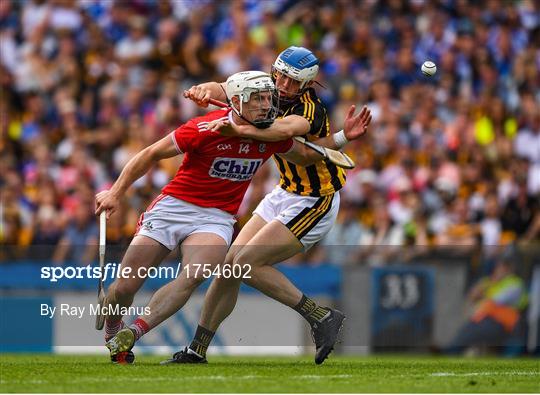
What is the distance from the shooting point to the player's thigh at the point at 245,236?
11.1 meters

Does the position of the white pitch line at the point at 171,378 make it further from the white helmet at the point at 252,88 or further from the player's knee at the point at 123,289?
the white helmet at the point at 252,88

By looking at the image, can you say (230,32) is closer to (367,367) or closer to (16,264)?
(16,264)

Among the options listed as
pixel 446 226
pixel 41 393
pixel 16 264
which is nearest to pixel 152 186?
pixel 16 264

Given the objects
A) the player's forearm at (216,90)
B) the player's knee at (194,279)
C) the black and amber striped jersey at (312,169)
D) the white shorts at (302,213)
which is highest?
the player's forearm at (216,90)

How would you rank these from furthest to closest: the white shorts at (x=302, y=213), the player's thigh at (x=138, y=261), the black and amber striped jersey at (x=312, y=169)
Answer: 1. the white shorts at (x=302, y=213)
2. the black and amber striped jersey at (x=312, y=169)
3. the player's thigh at (x=138, y=261)

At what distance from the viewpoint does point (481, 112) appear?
725 inches

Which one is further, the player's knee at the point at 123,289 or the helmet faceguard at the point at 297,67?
the helmet faceguard at the point at 297,67

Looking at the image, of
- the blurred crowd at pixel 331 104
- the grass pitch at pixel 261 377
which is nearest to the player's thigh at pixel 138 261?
the grass pitch at pixel 261 377

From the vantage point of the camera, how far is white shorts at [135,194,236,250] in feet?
35.4

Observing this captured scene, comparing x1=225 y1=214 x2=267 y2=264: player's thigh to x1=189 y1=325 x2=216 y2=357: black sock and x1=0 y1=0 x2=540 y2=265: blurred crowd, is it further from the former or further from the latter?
x1=0 y1=0 x2=540 y2=265: blurred crowd

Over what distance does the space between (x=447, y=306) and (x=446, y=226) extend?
153 cm

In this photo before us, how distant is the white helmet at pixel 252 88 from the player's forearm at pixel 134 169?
81 centimetres

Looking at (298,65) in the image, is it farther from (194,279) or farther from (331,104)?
(331,104)

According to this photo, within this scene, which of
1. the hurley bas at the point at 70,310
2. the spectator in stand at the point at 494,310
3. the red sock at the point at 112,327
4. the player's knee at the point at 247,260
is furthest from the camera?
the spectator in stand at the point at 494,310
